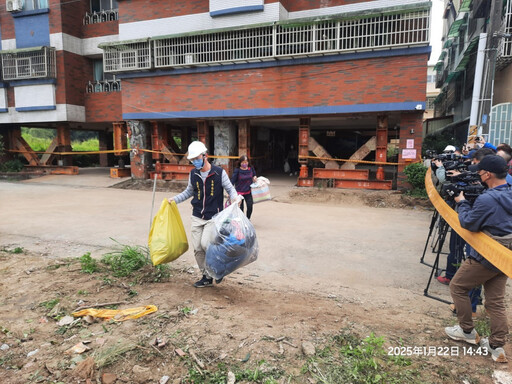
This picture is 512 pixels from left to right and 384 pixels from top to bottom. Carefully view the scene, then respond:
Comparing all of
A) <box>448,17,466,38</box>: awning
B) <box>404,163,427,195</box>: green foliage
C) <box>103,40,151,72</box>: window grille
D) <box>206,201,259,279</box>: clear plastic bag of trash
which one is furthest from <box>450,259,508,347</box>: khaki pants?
<box>448,17,466,38</box>: awning

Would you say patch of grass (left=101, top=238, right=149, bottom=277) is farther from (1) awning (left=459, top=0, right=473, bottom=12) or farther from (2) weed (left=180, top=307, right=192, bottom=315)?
(1) awning (left=459, top=0, right=473, bottom=12)

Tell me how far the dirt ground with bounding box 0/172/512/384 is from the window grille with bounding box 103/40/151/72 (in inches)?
370

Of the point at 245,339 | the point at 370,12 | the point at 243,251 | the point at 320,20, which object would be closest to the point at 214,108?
the point at 320,20

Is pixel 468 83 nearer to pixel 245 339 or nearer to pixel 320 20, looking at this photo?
pixel 320 20

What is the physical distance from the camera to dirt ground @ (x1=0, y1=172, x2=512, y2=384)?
2.70 metres

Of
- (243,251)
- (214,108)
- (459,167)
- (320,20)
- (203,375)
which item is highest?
(320,20)

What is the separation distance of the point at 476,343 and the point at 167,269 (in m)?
3.66

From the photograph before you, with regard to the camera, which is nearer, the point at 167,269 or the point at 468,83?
the point at 167,269

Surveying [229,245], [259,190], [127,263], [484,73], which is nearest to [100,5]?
[259,190]

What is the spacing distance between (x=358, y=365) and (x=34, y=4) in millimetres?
21189

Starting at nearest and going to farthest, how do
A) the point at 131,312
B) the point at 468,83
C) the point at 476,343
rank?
1. the point at 476,343
2. the point at 131,312
3. the point at 468,83

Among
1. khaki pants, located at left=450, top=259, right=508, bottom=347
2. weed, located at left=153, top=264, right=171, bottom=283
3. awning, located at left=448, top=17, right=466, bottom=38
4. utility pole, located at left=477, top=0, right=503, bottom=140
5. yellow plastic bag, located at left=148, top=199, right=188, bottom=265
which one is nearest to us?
khaki pants, located at left=450, top=259, right=508, bottom=347

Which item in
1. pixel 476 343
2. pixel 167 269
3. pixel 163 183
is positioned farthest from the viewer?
pixel 163 183

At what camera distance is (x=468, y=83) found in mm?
16734
